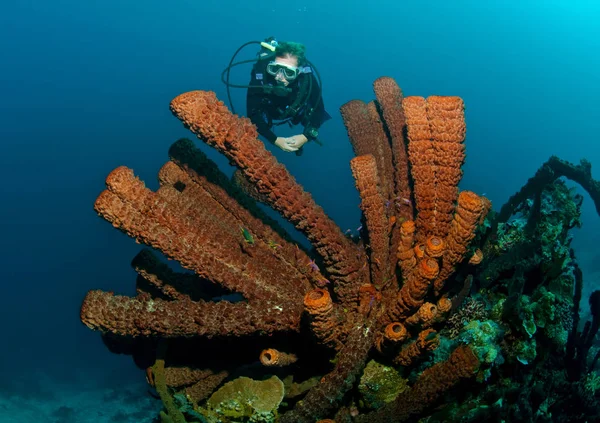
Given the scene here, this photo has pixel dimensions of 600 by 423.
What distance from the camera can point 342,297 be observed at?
114 inches

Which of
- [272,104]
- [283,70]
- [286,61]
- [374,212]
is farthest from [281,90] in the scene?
[374,212]

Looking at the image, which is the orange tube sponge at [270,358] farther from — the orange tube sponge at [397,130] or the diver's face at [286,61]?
the diver's face at [286,61]

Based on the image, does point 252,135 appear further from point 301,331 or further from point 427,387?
point 427,387

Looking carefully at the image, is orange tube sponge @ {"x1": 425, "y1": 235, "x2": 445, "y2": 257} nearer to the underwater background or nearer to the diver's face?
the diver's face

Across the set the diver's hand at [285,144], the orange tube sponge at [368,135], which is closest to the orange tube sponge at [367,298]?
the orange tube sponge at [368,135]

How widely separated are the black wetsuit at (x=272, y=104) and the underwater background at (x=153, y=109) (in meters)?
11.3

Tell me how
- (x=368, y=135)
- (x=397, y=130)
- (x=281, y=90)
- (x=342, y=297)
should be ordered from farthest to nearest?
1. (x=281, y=90)
2. (x=368, y=135)
3. (x=397, y=130)
4. (x=342, y=297)

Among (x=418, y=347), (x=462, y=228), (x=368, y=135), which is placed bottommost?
(x=418, y=347)

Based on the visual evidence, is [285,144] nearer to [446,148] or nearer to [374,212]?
[374,212]

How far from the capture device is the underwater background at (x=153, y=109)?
24.1m

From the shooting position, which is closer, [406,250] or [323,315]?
[323,315]

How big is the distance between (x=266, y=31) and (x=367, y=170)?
14709 cm

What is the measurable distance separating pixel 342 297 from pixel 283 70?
208 inches

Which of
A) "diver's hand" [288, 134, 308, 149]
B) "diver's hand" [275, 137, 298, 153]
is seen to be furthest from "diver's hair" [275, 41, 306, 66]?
"diver's hand" [275, 137, 298, 153]
